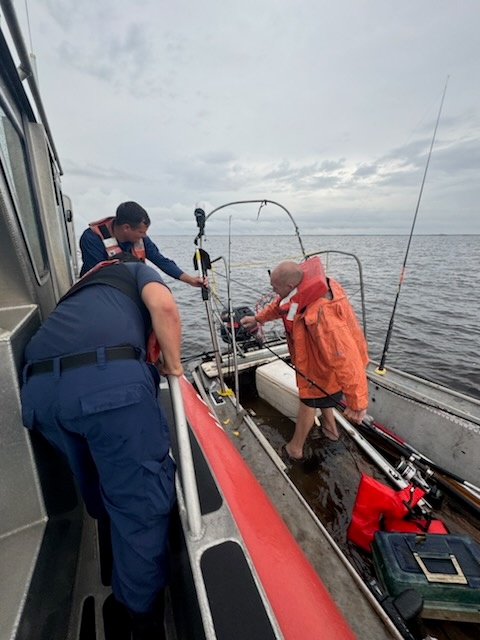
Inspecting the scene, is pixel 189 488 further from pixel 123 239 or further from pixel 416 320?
pixel 416 320

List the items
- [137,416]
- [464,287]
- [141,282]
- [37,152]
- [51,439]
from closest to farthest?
[137,416] < [51,439] < [141,282] < [37,152] < [464,287]

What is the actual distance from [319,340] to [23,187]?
100 inches

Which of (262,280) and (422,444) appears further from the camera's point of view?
(262,280)

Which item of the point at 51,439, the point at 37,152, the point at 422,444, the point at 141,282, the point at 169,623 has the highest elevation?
the point at 37,152

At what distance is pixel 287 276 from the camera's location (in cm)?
286

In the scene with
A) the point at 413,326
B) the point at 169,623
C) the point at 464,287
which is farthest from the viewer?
the point at 464,287

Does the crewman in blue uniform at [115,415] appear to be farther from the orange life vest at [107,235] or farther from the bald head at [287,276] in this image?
the orange life vest at [107,235]

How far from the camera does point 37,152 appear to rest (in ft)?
7.61

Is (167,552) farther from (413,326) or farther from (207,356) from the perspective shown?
(413,326)

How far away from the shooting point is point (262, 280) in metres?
16.8

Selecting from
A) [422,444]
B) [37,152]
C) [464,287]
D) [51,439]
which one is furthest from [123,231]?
[464,287]

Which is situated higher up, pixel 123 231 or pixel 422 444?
pixel 123 231

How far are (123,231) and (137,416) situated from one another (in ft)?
6.63

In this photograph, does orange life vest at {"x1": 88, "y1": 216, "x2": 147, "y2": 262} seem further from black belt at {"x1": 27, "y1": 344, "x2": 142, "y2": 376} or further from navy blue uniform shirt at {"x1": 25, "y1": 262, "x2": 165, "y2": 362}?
black belt at {"x1": 27, "y1": 344, "x2": 142, "y2": 376}
